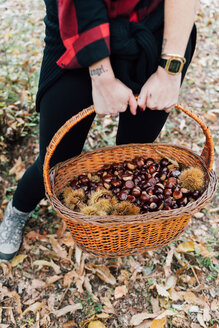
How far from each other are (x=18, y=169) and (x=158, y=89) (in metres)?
1.54

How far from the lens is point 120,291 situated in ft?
5.88

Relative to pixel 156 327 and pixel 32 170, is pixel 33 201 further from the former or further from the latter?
pixel 156 327

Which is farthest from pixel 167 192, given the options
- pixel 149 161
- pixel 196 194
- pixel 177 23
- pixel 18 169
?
pixel 18 169

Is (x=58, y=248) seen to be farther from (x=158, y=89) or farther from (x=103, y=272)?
(x=158, y=89)

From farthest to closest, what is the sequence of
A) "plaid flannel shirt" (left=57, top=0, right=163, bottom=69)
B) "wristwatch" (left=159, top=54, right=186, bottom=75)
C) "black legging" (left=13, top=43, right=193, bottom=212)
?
"black legging" (left=13, top=43, right=193, bottom=212) → "wristwatch" (left=159, top=54, right=186, bottom=75) → "plaid flannel shirt" (left=57, top=0, right=163, bottom=69)

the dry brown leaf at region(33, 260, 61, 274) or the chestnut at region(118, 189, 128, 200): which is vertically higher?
the chestnut at region(118, 189, 128, 200)

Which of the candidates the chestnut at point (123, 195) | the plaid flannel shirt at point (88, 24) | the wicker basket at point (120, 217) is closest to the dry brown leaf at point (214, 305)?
the wicker basket at point (120, 217)

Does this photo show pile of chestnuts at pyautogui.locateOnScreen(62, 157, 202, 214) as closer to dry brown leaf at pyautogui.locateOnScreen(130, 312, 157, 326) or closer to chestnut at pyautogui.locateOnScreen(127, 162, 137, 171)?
chestnut at pyautogui.locateOnScreen(127, 162, 137, 171)

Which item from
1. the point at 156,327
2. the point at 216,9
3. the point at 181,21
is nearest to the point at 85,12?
the point at 181,21

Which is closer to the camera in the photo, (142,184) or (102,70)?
(102,70)

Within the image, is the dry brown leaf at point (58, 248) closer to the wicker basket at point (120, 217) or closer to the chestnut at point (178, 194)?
the wicker basket at point (120, 217)

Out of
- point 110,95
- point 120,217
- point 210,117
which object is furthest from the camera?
point 210,117

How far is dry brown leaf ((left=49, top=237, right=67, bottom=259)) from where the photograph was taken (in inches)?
77.4

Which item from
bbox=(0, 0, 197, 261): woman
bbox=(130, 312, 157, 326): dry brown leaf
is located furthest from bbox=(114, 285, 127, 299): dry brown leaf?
bbox=(0, 0, 197, 261): woman
